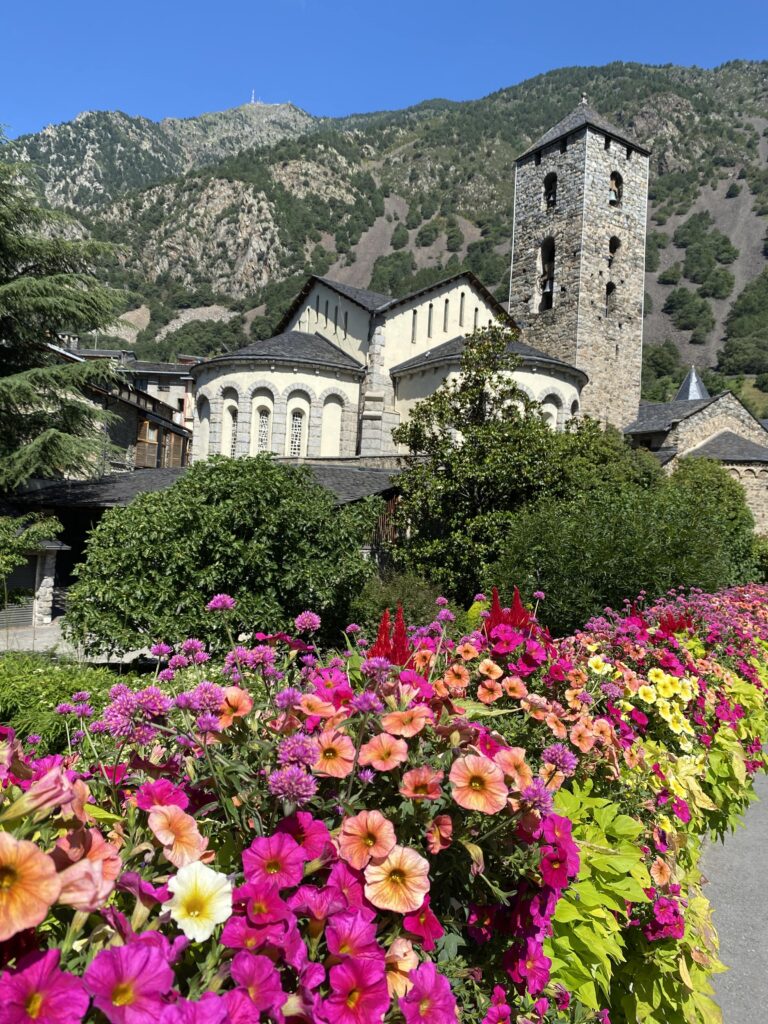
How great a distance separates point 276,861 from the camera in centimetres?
145

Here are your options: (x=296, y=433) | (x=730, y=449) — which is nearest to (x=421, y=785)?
(x=296, y=433)

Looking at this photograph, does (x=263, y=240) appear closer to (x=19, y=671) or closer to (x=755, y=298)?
(x=755, y=298)

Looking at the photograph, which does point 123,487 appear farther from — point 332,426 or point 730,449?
point 730,449

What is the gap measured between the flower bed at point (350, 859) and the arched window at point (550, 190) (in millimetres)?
37319

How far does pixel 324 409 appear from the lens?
89.4ft

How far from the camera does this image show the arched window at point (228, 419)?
26828 mm

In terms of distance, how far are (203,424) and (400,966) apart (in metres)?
27.6

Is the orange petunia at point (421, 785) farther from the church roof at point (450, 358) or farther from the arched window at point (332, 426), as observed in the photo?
the arched window at point (332, 426)

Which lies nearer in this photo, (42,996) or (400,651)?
(42,996)

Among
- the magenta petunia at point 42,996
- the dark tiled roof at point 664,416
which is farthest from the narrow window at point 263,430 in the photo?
the magenta petunia at point 42,996

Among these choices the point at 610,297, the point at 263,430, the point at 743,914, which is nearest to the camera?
the point at 743,914

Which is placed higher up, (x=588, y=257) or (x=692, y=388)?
(x=588, y=257)

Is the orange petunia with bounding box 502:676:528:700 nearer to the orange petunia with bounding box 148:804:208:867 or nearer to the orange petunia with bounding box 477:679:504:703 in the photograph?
Answer: the orange petunia with bounding box 477:679:504:703

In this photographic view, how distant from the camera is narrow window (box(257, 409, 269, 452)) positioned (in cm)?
2655
